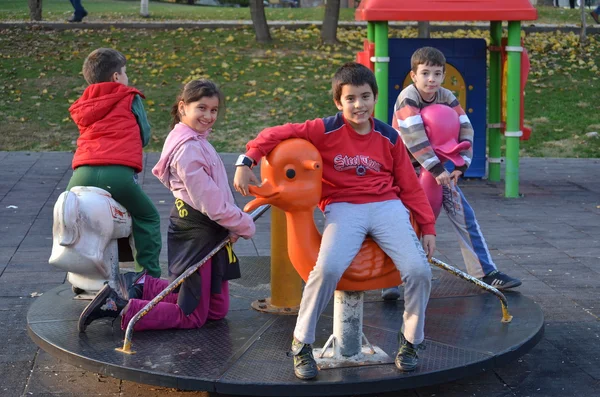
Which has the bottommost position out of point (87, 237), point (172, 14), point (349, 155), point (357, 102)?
point (87, 237)

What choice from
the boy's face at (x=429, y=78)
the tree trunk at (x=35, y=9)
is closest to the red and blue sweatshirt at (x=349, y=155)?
the boy's face at (x=429, y=78)

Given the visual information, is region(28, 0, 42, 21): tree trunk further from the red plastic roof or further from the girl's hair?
the girl's hair

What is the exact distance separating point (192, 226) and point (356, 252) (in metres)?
1.02

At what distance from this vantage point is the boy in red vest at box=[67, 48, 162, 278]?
543 cm

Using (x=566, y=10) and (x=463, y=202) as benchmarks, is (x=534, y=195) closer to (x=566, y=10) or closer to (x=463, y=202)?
(x=463, y=202)

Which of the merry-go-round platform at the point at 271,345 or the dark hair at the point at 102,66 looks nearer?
the merry-go-round platform at the point at 271,345

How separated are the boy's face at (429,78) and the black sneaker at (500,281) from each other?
1.18m

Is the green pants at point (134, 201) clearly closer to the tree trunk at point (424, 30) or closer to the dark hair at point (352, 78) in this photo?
the dark hair at point (352, 78)

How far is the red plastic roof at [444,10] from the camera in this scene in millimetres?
9547

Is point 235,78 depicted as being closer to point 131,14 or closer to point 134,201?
point 131,14

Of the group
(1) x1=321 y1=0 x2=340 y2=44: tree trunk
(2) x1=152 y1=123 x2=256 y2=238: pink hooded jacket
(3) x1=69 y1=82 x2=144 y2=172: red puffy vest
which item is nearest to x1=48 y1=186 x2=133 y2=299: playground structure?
(3) x1=69 y1=82 x2=144 y2=172: red puffy vest

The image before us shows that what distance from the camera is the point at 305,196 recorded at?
417 centimetres

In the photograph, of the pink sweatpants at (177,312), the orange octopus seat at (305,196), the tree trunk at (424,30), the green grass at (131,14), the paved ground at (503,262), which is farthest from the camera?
the green grass at (131,14)

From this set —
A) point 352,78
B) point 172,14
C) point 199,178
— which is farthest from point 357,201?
point 172,14
